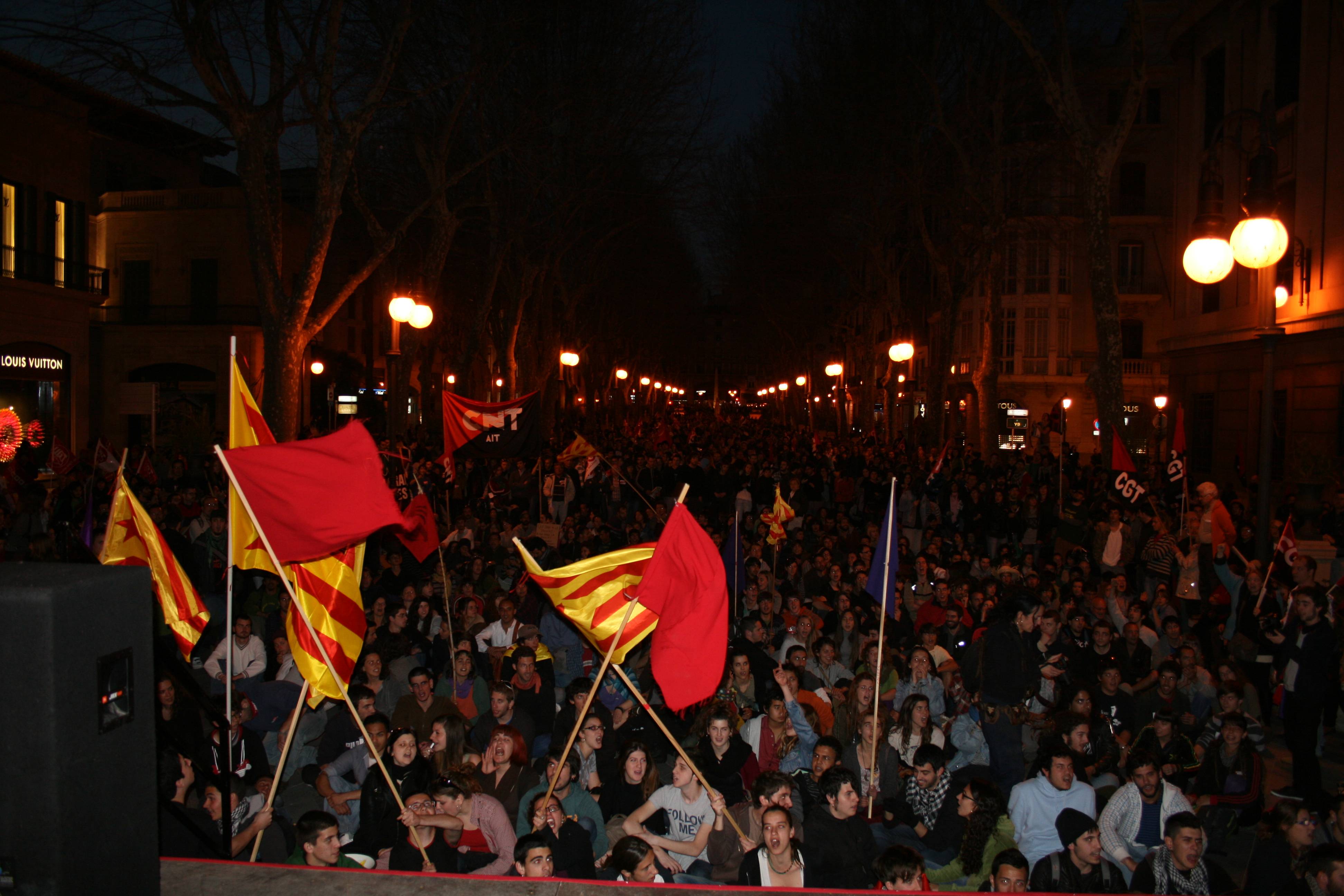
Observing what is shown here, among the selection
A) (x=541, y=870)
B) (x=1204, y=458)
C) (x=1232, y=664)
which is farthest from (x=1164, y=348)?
(x=541, y=870)

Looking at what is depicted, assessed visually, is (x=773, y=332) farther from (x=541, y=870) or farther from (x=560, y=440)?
(x=541, y=870)

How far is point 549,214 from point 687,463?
9.01 meters

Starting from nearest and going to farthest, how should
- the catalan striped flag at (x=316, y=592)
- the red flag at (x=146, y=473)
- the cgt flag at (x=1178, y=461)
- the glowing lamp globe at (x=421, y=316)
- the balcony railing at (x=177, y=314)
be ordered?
the catalan striped flag at (x=316, y=592) < the cgt flag at (x=1178, y=461) < the red flag at (x=146, y=473) < the glowing lamp globe at (x=421, y=316) < the balcony railing at (x=177, y=314)

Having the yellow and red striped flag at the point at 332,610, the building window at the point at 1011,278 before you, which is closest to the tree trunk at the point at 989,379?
the yellow and red striped flag at the point at 332,610

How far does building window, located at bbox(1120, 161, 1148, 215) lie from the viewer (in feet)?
145

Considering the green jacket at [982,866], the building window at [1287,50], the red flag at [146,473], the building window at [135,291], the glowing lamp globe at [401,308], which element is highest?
the building window at [1287,50]

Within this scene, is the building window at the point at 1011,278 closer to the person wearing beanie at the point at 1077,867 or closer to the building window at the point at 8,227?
the building window at the point at 8,227

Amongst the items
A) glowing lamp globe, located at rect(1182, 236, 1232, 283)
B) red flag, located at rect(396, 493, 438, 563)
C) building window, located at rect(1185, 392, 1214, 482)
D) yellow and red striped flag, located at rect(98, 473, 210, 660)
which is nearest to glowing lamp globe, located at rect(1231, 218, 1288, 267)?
glowing lamp globe, located at rect(1182, 236, 1232, 283)

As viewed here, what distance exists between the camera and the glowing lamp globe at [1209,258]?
8508 millimetres

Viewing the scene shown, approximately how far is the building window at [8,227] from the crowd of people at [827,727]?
16538mm

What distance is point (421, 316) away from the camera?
19391 mm

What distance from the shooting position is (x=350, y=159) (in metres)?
Answer: 14.5

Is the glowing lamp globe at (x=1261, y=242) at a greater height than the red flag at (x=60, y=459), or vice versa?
the glowing lamp globe at (x=1261, y=242)

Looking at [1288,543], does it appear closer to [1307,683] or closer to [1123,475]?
[1307,683]
